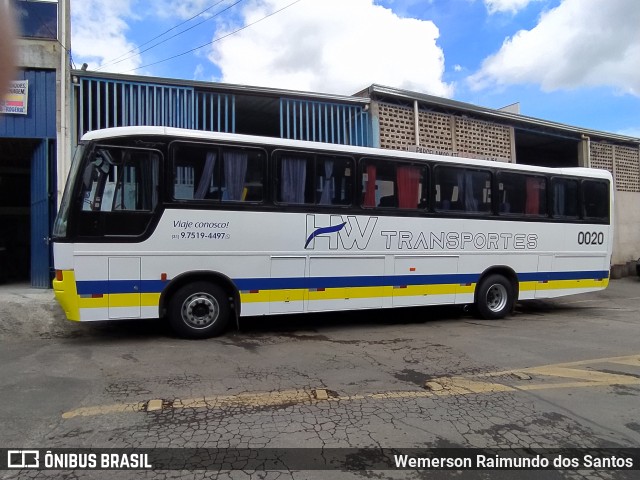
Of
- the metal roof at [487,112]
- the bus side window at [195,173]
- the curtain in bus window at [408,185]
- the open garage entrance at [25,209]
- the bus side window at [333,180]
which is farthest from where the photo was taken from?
the metal roof at [487,112]

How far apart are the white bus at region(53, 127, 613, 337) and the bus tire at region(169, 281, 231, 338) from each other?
0.06 feet

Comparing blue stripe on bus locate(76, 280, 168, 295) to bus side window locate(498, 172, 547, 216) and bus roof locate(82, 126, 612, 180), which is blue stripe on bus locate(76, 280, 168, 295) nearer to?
bus roof locate(82, 126, 612, 180)

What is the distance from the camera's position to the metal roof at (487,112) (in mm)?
12281

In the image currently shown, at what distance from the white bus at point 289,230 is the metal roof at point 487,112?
4246mm

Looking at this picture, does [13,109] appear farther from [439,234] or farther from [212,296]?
[439,234]

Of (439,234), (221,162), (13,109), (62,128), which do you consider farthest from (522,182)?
(13,109)

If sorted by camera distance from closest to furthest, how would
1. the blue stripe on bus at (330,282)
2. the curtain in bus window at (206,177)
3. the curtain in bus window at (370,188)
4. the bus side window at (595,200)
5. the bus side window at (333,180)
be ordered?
the blue stripe on bus at (330,282)
the curtain in bus window at (206,177)
the bus side window at (333,180)
the curtain in bus window at (370,188)
the bus side window at (595,200)

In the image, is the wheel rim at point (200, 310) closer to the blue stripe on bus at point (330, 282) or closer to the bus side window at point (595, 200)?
the blue stripe on bus at point (330, 282)

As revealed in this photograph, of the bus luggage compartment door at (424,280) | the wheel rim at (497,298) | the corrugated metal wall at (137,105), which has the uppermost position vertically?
the corrugated metal wall at (137,105)

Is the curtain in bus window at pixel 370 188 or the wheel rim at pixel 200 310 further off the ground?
the curtain in bus window at pixel 370 188

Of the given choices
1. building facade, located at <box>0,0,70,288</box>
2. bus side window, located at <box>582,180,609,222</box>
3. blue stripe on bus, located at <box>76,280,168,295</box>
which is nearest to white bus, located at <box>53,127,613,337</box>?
blue stripe on bus, located at <box>76,280,168,295</box>

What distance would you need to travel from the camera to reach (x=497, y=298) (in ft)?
31.1

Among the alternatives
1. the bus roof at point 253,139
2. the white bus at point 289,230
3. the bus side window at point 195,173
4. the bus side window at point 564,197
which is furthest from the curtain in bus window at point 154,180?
the bus side window at point 564,197

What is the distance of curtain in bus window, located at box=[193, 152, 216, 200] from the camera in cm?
687
